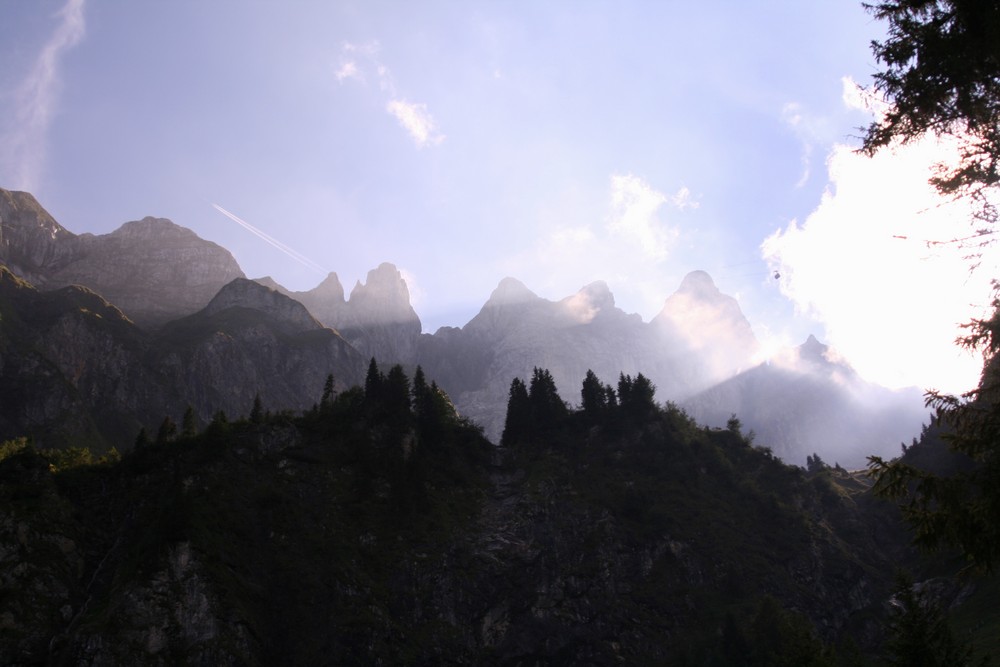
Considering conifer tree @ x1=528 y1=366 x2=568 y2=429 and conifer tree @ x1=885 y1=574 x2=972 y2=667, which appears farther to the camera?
conifer tree @ x1=528 y1=366 x2=568 y2=429

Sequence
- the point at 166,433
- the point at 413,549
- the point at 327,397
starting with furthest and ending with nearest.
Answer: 1. the point at 327,397
2. the point at 166,433
3. the point at 413,549

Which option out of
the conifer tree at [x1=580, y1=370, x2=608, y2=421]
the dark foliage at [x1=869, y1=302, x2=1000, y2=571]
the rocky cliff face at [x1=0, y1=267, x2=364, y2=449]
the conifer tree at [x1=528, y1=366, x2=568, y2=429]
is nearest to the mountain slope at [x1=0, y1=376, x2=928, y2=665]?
the conifer tree at [x1=528, y1=366, x2=568, y2=429]

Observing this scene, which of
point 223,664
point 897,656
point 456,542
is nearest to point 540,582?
point 456,542

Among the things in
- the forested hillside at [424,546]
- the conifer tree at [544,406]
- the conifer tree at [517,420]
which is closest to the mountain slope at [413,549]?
the forested hillside at [424,546]

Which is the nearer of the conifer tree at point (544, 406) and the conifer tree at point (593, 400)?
the conifer tree at point (544, 406)

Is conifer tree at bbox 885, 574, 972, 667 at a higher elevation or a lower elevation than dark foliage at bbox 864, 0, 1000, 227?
lower

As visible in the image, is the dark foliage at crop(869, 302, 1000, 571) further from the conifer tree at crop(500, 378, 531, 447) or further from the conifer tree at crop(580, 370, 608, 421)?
the conifer tree at crop(580, 370, 608, 421)

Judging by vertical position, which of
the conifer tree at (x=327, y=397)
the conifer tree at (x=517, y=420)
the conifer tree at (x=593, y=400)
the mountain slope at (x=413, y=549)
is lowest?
the mountain slope at (x=413, y=549)

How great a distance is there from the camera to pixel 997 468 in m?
15.2

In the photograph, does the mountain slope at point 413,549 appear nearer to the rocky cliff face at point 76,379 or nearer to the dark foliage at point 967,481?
the dark foliage at point 967,481

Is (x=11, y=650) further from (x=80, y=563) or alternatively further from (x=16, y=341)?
(x=16, y=341)

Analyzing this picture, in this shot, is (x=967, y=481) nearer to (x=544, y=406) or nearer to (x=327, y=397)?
(x=544, y=406)

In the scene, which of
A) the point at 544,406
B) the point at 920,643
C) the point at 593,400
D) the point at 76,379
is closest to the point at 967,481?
the point at 920,643

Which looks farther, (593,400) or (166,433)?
(593,400)
